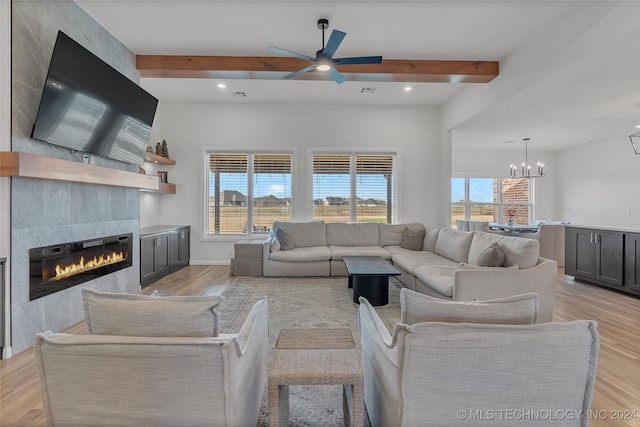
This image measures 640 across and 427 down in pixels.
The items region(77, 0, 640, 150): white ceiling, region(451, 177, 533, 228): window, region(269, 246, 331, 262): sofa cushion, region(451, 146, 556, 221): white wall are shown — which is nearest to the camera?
region(77, 0, 640, 150): white ceiling

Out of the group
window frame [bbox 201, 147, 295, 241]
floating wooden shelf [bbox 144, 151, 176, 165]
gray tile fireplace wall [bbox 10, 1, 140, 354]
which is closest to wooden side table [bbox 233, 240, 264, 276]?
window frame [bbox 201, 147, 295, 241]

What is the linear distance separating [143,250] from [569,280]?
6.58 meters

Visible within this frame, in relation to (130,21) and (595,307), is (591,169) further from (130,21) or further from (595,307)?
(130,21)

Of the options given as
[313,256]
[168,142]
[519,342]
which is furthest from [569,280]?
[168,142]

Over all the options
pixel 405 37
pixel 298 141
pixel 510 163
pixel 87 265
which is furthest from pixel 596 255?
pixel 87 265

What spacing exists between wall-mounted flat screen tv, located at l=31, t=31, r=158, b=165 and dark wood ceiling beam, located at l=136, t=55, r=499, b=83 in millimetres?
647

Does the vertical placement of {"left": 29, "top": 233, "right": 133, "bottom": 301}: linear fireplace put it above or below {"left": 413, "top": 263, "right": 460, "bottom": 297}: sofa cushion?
above

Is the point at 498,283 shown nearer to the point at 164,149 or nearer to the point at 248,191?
the point at 248,191

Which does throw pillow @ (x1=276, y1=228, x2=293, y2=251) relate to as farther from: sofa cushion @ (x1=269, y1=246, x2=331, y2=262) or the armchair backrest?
the armchair backrest

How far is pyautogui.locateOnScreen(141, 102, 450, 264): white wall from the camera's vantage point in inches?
237

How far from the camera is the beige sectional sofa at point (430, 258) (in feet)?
9.81

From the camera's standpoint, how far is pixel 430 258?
4.52 m

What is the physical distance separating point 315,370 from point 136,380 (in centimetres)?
63

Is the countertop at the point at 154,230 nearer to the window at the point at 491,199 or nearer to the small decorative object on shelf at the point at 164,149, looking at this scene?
the small decorative object on shelf at the point at 164,149
